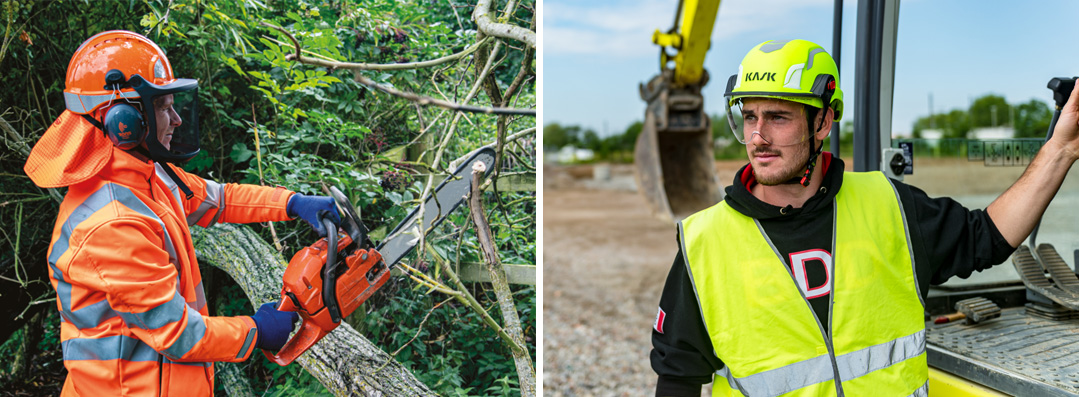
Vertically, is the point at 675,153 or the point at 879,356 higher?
the point at 675,153

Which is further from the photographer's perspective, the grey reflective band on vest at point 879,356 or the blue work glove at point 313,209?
the blue work glove at point 313,209

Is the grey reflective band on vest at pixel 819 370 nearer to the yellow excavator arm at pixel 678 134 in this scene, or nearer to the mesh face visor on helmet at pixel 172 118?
the mesh face visor on helmet at pixel 172 118

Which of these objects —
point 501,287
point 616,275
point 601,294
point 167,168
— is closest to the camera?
point 167,168

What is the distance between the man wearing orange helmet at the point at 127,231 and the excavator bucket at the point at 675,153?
3248 mm

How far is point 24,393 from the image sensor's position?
7.59 feet

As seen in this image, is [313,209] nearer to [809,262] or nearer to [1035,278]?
[809,262]

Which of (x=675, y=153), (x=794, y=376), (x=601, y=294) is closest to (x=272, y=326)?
(x=794, y=376)

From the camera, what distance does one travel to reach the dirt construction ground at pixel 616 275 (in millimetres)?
3008

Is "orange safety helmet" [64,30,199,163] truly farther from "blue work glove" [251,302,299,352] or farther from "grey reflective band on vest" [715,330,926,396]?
"grey reflective band on vest" [715,330,926,396]

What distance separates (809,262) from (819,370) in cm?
29

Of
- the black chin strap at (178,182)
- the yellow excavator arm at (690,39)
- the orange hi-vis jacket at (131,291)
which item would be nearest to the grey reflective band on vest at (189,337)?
the orange hi-vis jacket at (131,291)

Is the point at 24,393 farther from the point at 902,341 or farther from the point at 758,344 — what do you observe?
the point at 902,341

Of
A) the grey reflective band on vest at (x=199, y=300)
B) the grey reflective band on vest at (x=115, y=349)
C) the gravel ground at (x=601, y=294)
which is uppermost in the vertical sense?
the grey reflective band on vest at (x=199, y=300)

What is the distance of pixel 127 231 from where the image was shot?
6.41ft
